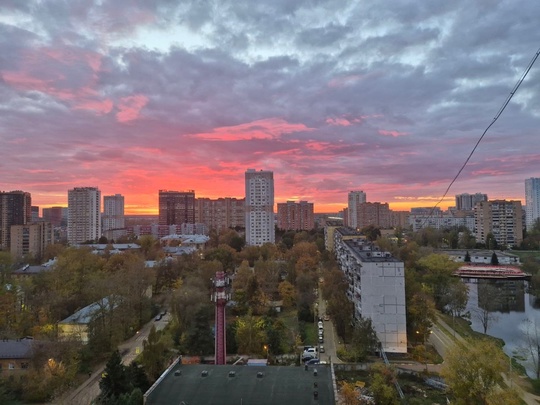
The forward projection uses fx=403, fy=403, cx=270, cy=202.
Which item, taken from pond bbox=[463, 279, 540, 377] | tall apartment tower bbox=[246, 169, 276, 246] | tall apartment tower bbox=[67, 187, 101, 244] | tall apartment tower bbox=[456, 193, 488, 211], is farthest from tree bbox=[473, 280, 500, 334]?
tall apartment tower bbox=[456, 193, 488, 211]

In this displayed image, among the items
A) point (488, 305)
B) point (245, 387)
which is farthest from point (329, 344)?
point (488, 305)

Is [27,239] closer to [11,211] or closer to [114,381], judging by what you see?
[11,211]

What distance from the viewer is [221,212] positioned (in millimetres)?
73000

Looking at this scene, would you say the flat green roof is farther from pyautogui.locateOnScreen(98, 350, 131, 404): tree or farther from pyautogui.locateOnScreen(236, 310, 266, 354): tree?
pyautogui.locateOnScreen(236, 310, 266, 354): tree

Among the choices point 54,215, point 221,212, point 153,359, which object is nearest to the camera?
point 153,359

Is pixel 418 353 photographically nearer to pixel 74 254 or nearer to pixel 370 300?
pixel 370 300

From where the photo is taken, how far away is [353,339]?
608 inches

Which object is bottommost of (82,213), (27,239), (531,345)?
(531,345)

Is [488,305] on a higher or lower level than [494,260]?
lower

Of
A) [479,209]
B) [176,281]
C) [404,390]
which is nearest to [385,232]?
[479,209]

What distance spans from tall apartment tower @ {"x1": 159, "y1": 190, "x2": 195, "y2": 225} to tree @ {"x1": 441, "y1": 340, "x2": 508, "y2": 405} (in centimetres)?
7032

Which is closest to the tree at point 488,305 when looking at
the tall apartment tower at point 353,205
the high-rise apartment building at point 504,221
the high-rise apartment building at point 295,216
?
the high-rise apartment building at point 504,221

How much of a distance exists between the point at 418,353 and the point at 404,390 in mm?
3228

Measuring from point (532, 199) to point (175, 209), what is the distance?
68.7 metres
